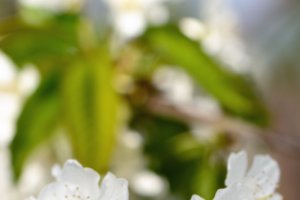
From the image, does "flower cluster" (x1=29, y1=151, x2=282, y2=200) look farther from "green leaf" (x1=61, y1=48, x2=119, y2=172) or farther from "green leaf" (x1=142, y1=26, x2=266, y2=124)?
"green leaf" (x1=142, y1=26, x2=266, y2=124)

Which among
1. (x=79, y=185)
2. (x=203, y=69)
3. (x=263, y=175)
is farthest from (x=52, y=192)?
(x=203, y=69)

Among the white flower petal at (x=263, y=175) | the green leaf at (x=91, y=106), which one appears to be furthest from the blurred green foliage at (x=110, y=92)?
the white flower petal at (x=263, y=175)

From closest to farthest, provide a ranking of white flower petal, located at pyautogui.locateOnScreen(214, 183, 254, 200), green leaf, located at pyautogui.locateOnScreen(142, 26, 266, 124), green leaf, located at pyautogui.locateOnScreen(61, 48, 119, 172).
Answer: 1. white flower petal, located at pyautogui.locateOnScreen(214, 183, 254, 200)
2. green leaf, located at pyautogui.locateOnScreen(61, 48, 119, 172)
3. green leaf, located at pyautogui.locateOnScreen(142, 26, 266, 124)

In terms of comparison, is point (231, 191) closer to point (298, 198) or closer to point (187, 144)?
point (187, 144)

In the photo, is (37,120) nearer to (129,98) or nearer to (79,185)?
(129,98)

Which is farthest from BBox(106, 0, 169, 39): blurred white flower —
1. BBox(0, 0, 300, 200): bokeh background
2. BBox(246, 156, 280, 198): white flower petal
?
BBox(246, 156, 280, 198): white flower petal

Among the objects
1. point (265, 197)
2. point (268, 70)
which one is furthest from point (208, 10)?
point (265, 197)
